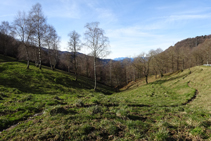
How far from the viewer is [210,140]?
4723mm

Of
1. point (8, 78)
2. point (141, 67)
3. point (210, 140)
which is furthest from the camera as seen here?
point (141, 67)

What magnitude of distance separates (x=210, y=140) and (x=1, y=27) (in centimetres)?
8590

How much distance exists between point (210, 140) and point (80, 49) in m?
30.3

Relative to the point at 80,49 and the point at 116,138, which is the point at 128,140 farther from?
the point at 80,49

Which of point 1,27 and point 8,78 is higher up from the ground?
point 1,27

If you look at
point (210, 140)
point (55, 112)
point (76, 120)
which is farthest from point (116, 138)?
point (55, 112)

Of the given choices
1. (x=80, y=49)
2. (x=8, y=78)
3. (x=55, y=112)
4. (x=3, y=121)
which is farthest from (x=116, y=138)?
(x=80, y=49)

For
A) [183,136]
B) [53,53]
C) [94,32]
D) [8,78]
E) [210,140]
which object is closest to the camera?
[210,140]

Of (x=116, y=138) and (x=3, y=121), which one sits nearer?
(x=116, y=138)

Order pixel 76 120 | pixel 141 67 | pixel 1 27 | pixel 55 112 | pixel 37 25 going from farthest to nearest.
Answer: pixel 1 27
pixel 141 67
pixel 37 25
pixel 55 112
pixel 76 120

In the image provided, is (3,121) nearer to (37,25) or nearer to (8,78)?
(8,78)

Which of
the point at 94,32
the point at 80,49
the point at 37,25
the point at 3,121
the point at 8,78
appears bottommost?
the point at 3,121

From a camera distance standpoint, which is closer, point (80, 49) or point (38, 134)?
point (38, 134)

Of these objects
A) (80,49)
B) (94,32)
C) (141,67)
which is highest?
(94,32)
